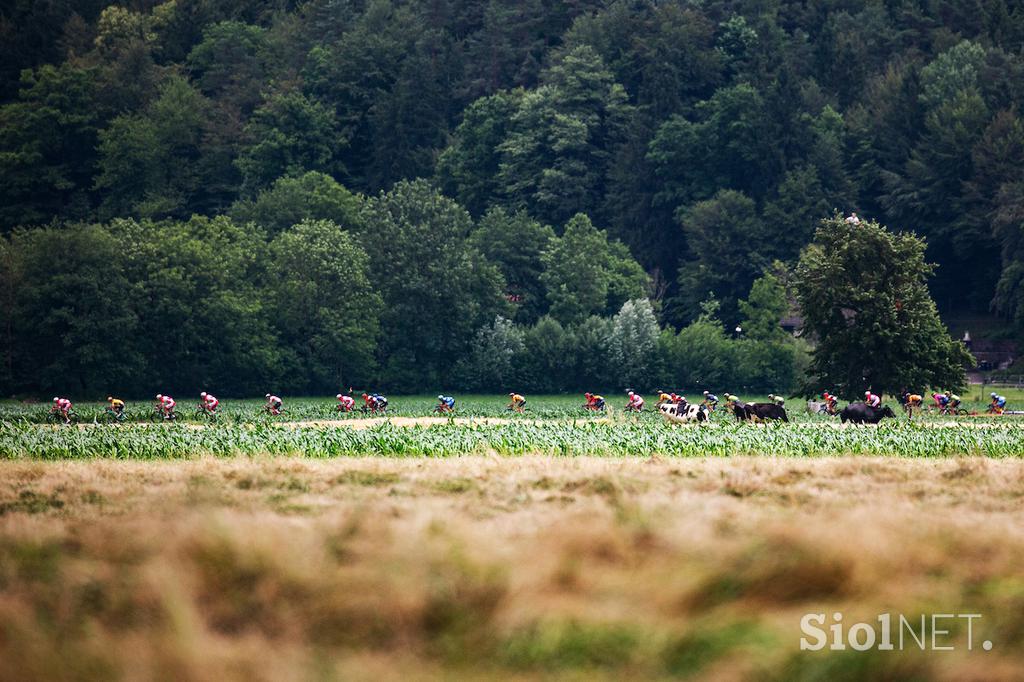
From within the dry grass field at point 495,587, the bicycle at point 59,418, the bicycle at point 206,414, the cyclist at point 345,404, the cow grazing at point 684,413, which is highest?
the dry grass field at point 495,587

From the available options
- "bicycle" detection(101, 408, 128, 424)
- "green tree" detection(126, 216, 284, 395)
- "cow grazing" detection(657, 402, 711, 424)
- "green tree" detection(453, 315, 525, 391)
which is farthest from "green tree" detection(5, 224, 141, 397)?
"cow grazing" detection(657, 402, 711, 424)

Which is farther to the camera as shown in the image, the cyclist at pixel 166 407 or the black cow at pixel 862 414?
the cyclist at pixel 166 407

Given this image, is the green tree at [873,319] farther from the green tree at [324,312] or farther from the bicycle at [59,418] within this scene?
the green tree at [324,312]

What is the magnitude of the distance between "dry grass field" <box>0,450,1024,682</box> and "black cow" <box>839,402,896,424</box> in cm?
2409

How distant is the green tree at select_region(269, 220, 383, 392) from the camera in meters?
84.9

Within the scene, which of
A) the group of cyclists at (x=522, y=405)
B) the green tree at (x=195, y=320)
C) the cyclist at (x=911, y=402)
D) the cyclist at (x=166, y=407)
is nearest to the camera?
the cyclist at (x=911, y=402)

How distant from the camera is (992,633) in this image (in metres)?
13.5

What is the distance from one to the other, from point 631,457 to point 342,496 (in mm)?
9829

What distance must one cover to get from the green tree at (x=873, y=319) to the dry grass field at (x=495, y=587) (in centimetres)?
3465

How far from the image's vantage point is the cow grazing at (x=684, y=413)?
43812 mm

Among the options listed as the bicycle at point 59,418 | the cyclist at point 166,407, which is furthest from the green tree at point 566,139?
the bicycle at point 59,418

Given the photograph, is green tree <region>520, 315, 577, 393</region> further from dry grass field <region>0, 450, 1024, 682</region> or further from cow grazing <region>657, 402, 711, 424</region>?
dry grass field <region>0, 450, 1024, 682</region>

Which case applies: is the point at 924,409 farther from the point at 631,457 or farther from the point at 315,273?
the point at 315,273

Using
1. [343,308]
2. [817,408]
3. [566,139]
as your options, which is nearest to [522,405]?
[817,408]
